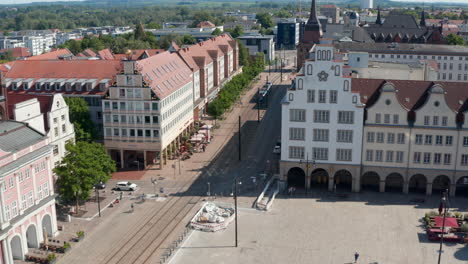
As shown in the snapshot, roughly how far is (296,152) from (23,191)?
43.3 meters

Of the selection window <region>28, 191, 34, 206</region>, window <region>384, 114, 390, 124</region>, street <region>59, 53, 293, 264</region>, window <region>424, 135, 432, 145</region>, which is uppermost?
window <region>384, 114, 390, 124</region>

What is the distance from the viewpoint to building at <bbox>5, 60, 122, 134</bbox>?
107625mm

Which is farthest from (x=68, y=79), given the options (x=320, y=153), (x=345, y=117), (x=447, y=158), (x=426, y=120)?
(x=447, y=158)

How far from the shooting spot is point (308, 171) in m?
88.9

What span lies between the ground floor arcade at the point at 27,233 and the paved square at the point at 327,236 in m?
18.9

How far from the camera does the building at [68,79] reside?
108 m

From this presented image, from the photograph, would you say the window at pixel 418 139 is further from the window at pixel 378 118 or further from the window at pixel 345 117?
the window at pixel 345 117

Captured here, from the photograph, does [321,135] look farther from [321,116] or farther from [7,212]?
[7,212]

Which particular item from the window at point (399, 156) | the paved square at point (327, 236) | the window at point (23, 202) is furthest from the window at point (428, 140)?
the window at point (23, 202)

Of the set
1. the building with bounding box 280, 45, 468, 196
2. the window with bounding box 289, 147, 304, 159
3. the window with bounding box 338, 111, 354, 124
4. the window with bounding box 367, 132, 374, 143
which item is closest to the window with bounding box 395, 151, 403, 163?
the building with bounding box 280, 45, 468, 196

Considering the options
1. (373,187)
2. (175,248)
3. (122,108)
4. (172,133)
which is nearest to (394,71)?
(373,187)

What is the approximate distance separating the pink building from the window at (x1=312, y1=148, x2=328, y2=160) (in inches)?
1648

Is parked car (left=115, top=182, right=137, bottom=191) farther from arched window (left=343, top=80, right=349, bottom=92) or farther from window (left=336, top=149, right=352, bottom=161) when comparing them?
arched window (left=343, top=80, right=349, bottom=92)

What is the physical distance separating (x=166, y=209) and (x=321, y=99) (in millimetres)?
30604
